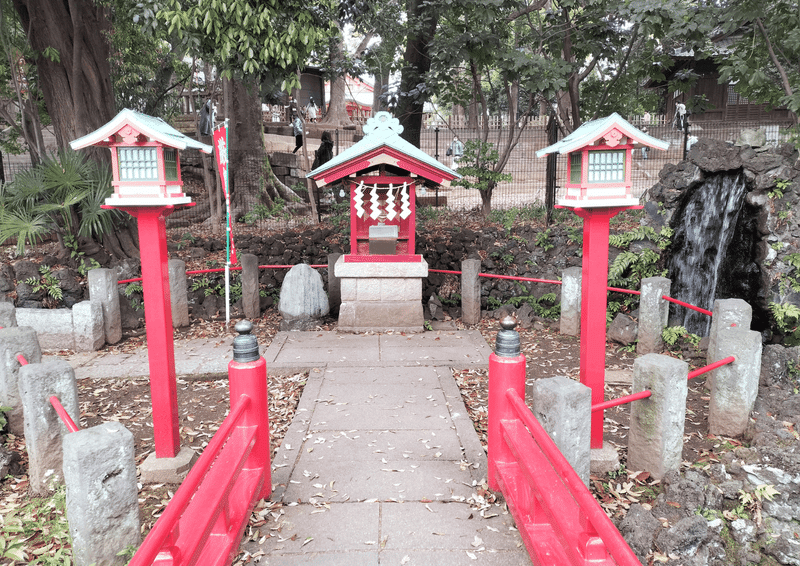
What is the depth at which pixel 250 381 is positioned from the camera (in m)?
3.83

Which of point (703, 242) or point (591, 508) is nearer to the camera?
point (591, 508)

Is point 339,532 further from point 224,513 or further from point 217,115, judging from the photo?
point 217,115

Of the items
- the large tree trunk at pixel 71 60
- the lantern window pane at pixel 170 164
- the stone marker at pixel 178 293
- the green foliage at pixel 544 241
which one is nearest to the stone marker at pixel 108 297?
the stone marker at pixel 178 293

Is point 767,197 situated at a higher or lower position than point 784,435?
higher

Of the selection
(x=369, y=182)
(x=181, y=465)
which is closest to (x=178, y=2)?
(x=369, y=182)

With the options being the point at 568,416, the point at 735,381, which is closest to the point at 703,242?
the point at 735,381

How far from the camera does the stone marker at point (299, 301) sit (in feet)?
28.1

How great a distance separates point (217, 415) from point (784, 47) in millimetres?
9858

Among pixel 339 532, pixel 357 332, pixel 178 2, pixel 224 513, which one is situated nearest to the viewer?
pixel 224 513

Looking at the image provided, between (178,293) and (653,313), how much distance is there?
655cm

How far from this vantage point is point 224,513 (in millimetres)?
3348

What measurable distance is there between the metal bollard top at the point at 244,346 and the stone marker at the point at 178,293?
511cm

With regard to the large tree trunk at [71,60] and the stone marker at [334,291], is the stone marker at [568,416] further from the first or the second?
the large tree trunk at [71,60]

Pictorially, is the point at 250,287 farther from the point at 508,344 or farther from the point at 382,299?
the point at 508,344
